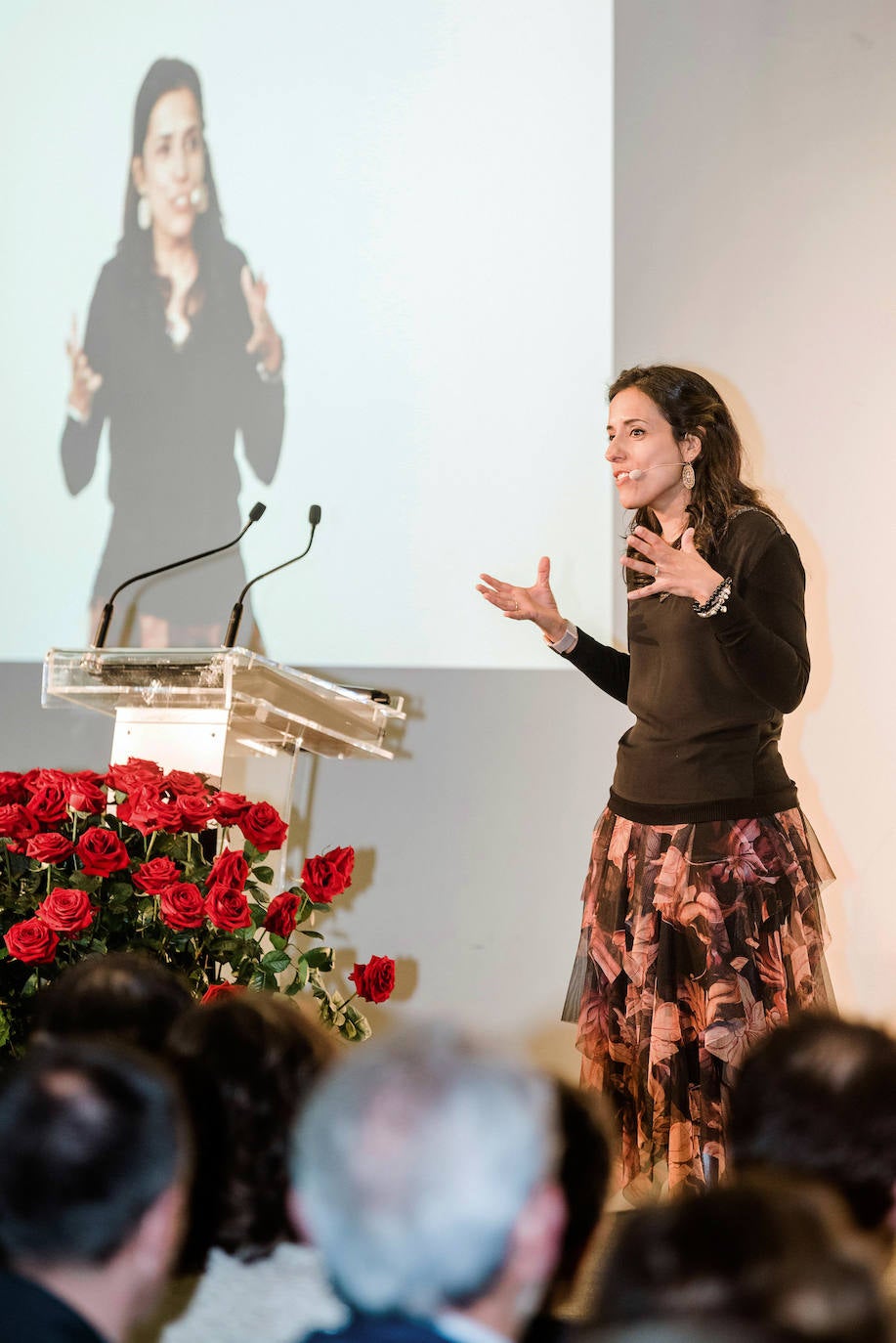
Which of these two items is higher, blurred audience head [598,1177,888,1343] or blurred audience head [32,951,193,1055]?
blurred audience head [32,951,193,1055]

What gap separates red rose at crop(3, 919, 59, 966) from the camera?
1.64 meters

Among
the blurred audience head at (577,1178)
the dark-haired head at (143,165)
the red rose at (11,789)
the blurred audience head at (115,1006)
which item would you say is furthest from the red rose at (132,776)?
the dark-haired head at (143,165)

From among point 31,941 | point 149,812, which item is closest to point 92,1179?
point 31,941

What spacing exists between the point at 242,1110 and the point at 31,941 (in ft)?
2.37

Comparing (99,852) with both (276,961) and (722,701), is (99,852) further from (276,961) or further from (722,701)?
(722,701)

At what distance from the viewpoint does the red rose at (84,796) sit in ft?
6.01

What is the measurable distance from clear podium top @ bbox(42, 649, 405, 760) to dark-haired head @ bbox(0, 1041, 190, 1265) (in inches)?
52.9

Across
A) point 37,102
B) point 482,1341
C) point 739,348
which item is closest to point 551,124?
A: point 739,348

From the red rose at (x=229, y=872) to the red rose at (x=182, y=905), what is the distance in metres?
0.04

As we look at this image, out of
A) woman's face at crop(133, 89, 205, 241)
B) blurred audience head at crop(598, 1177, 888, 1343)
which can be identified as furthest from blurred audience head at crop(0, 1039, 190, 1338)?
woman's face at crop(133, 89, 205, 241)

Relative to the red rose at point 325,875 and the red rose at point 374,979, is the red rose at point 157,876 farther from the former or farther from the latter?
the red rose at point 374,979

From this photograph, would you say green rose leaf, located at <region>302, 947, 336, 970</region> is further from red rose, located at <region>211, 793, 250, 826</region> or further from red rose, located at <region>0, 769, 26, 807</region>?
red rose, located at <region>0, 769, 26, 807</region>

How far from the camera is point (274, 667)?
217 centimetres

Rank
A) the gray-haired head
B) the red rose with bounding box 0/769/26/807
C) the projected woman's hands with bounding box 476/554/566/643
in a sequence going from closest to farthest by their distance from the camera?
the gray-haired head
the red rose with bounding box 0/769/26/807
the projected woman's hands with bounding box 476/554/566/643
